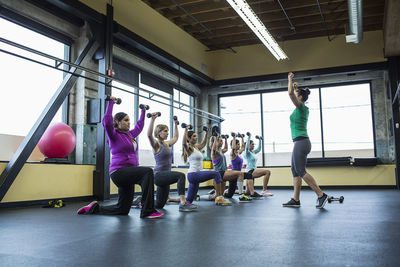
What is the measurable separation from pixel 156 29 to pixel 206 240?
550cm

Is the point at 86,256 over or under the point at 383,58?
under

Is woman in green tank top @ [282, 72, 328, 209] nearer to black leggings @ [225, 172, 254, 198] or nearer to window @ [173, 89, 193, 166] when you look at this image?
black leggings @ [225, 172, 254, 198]

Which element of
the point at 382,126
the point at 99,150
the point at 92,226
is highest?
the point at 382,126

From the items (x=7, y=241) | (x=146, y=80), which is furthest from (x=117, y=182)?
(x=146, y=80)

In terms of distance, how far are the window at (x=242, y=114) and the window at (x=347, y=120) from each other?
1673 mm

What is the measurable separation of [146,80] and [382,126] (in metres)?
5.46

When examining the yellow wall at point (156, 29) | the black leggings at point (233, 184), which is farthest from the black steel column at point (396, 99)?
the yellow wall at point (156, 29)

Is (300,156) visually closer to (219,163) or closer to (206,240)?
(219,163)

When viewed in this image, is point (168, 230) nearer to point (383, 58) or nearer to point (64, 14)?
point (64, 14)

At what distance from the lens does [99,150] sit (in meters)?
5.55

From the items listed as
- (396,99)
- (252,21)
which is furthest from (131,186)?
(396,99)

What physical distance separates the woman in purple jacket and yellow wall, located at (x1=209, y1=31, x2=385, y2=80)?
19.5 feet

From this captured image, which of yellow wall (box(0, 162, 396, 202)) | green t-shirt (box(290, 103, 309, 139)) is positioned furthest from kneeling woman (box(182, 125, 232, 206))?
yellow wall (box(0, 162, 396, 202))

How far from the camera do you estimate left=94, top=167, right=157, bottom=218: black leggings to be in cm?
332
